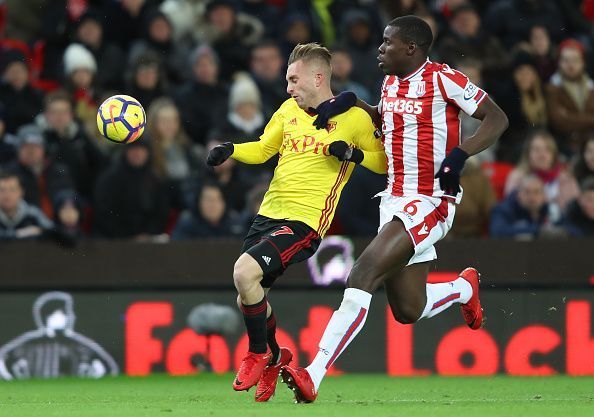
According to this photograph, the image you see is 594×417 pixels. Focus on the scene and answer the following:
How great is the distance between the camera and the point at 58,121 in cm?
1309

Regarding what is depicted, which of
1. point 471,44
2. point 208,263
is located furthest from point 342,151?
point 471,44

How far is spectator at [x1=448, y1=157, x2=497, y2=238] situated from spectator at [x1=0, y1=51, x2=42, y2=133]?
4.32m

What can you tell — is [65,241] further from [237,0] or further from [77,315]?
[237,0]

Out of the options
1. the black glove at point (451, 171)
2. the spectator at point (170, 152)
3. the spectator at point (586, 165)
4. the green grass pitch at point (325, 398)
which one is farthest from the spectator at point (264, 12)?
the black glove at point (451, 171)

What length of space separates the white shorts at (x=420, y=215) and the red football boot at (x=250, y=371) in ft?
3.65

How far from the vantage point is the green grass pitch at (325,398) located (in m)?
7.79

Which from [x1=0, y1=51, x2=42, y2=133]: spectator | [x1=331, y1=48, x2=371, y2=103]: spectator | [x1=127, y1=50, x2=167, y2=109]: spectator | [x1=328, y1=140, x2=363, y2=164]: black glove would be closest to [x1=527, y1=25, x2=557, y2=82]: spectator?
[x1=331, y1=48, x2=371, y2=103]: spectator

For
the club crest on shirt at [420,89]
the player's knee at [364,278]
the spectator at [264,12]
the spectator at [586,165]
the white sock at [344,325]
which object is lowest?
the white sock at [344,325]

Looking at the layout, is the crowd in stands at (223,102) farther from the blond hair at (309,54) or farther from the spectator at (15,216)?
the blond hair at (309,54)

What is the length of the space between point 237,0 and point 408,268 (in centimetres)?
743

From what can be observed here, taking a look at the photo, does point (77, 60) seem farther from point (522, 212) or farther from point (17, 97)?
point (522, 212)

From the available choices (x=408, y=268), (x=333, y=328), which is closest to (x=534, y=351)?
(x=408, y=268)

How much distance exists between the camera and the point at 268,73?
14516 millimetres

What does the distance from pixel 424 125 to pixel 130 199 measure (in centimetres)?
468
